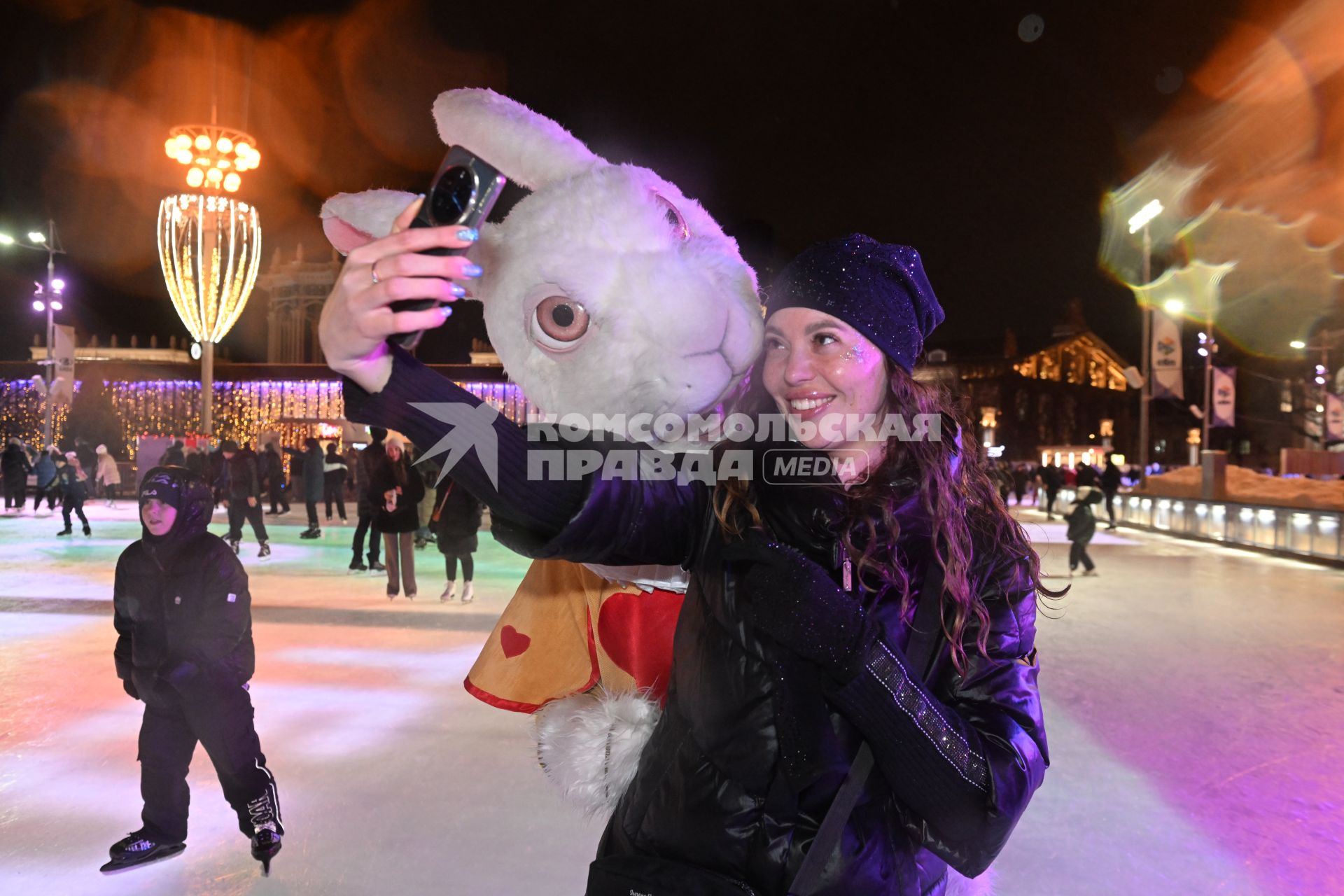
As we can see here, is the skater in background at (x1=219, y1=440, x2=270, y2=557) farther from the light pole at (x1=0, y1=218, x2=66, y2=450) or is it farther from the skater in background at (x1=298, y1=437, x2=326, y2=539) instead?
the light pole at (x1=0, y1=218, x2=66, y2=450)

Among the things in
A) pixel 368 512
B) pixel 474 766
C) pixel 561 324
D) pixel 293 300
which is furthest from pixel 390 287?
pixel 293 300

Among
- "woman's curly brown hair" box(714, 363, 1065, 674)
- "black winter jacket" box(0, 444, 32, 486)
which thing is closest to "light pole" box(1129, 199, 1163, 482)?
"woman's curly brown hair" box(714, 363, 1065, 674)

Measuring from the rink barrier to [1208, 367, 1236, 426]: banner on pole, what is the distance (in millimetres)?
2841

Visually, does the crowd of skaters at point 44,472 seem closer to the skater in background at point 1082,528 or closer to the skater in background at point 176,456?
the skater in background at point 176,456

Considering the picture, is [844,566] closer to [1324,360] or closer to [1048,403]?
[1324,360]

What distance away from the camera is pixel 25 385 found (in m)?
30.2

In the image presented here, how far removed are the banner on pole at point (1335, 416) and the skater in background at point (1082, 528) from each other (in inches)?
531

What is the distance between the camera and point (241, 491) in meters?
9.95

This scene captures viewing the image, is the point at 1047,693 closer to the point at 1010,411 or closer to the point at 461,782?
the point at 461,782

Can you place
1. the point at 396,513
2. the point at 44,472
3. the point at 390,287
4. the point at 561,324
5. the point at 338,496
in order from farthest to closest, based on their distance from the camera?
the point at 44,472 → the point at 338,496 → the point at 396,513 → the point at 561,324 → the point at 390,287

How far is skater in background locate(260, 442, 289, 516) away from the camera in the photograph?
12.6 metres

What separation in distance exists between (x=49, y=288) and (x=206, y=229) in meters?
11.5

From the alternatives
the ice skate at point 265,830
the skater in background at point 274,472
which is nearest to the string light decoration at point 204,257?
the skater in background at point 274,472

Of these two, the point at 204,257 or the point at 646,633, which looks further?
the point at 204,257
